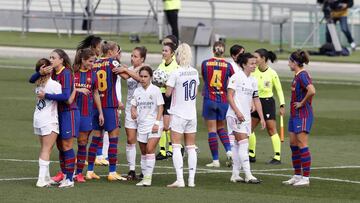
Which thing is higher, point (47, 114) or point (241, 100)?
point (241, 100)

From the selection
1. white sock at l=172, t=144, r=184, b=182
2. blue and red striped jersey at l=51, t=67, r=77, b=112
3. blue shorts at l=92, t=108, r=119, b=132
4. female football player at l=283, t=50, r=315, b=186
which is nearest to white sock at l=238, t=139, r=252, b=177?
female football player at l=283, t=50, r=315, b=186

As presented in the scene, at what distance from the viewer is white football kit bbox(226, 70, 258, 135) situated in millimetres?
17797

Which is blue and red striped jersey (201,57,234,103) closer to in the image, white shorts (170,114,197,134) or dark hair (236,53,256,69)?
dark hair (236,53,256,69)

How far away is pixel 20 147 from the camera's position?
21125 mm

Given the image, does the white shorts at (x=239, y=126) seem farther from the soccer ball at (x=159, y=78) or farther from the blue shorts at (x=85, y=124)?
the blue shorts at (x=85, y=124)

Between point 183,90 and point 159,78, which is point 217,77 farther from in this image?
point 183,90

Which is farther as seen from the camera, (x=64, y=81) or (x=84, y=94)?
(x=84, y=94)

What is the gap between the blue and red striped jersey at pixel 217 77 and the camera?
19500 mm

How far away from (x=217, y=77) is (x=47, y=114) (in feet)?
12.7

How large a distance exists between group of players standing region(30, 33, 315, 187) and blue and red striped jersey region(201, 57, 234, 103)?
2.85ft

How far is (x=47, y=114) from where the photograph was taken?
1656cm

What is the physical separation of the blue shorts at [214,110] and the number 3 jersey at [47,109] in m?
3.74

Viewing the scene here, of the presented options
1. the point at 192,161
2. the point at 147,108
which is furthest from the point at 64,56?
the point at 192,161

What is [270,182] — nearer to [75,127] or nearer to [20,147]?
[75,127]
